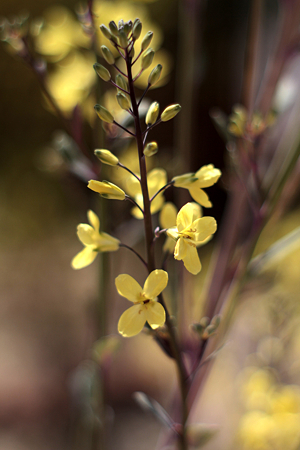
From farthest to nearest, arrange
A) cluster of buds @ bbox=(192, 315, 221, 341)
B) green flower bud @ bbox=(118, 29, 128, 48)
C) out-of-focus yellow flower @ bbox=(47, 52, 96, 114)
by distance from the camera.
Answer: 1. out-of-focus yellow flower @ bbox=(47, 52, 96, 114)
2. cluster of buds @ bbox=(192, 315, 221, 341)
3. green flower bud @ bbox=(118, 29, 128, 48)

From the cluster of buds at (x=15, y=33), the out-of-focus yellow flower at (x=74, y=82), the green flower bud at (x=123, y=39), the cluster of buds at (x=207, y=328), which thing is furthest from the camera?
the out-of-focus yellow flower at (x=74, y=82)

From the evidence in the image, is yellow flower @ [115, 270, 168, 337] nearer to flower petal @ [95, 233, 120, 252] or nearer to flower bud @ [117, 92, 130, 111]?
flower petal @ [95, 233, 120, 252]

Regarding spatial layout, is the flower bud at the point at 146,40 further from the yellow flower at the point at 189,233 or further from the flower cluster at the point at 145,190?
the yellow flower at the point at 189,233

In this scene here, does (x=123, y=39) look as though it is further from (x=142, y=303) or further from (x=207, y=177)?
A: (x=142, y=303)

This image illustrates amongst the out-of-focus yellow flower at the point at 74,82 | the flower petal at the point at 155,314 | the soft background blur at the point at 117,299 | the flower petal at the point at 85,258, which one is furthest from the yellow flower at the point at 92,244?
the out-of-focus yellow flower at the point at 74,82

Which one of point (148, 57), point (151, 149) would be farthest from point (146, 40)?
point (151, 149)

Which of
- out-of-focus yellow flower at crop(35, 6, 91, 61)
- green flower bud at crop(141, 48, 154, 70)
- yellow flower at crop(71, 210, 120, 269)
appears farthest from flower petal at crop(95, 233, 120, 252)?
out-of-focus yellow flower at crop(35, 6, 91, 61)
